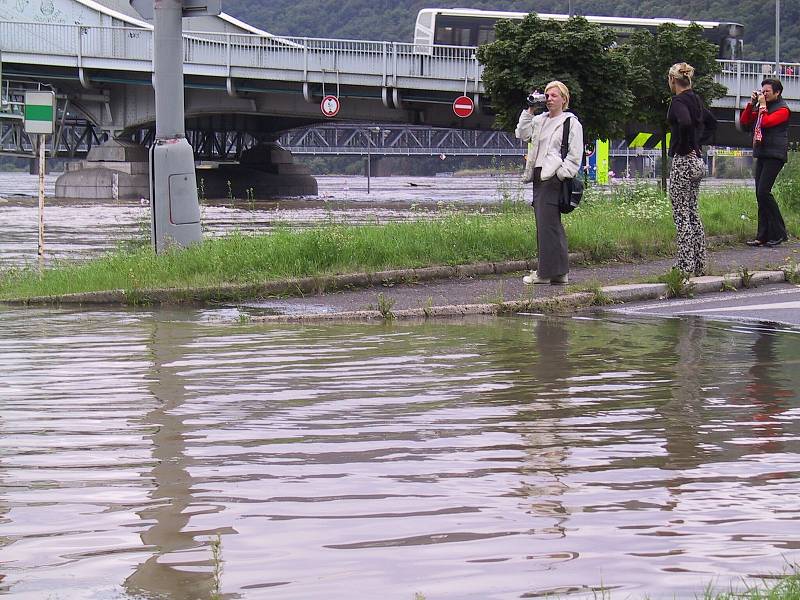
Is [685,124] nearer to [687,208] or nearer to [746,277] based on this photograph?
[687,208]

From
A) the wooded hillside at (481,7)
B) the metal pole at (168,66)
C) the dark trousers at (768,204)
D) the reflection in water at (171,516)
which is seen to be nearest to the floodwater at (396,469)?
the reflection in water at (171,516)

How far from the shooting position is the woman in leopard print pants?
12.5 m

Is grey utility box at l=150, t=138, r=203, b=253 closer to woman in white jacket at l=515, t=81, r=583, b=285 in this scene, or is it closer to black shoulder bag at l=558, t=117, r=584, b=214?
woman in white jacket at l=515, t=81, r=583, b=285

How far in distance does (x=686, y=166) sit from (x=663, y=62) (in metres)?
15.6

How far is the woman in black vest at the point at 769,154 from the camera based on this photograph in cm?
1589

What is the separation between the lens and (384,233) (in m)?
14.5

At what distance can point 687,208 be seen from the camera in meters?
12.6

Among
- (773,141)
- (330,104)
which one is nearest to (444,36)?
(330,104)

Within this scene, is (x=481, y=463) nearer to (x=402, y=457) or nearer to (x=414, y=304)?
(x=402, y=457)

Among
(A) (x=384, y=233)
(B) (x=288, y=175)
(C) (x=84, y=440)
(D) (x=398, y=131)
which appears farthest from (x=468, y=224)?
(D) (x=398, y=131)

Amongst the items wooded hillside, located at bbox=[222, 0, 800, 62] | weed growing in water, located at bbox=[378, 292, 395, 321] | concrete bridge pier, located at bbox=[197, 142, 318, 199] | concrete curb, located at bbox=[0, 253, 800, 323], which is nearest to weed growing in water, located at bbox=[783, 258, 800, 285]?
concrete curb, located at bbox=[0, 253, 800, 323]

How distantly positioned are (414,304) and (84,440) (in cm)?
554

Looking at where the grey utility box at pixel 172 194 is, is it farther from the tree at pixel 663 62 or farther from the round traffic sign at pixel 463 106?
the round traffic sign at pixel 463 106

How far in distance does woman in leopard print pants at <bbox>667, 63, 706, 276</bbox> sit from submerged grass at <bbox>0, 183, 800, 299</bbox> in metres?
2.00
